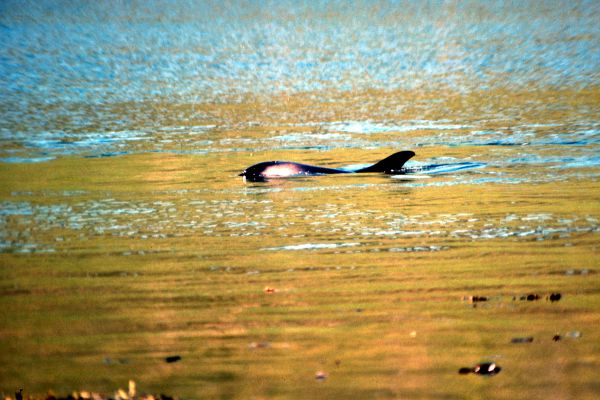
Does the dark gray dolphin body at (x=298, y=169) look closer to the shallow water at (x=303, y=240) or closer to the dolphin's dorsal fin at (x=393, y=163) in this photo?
the dolphin's dorsal fin at (x=393, y=163)

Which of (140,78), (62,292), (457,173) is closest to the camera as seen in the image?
(62,292)

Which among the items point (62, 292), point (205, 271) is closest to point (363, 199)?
point (205, 271)

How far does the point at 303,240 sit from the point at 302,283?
1.81 meters

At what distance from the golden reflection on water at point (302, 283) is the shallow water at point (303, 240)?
0.03m

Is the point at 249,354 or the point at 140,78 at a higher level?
the point at 140,78

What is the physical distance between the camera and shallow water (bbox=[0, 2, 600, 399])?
7031 mm

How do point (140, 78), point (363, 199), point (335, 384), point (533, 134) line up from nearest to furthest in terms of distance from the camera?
point (335, 384), point (363, 199), point (533, 134), point (140, 78)

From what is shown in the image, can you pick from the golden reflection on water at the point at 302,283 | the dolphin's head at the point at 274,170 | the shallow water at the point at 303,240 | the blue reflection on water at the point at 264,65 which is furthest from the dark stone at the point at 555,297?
the blue reflection on water at the point at 264,65

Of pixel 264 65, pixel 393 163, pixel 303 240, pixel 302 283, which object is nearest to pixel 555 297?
pixel 302 283

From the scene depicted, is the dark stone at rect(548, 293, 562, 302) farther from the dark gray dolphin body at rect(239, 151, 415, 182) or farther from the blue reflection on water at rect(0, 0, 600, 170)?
the blue reflection on water at rect(0, 0, 600, 170)

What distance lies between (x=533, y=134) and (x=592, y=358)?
42.5ft

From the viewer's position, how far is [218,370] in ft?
22.9

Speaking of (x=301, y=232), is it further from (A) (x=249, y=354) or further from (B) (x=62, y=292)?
(A) (x=249, y=354)

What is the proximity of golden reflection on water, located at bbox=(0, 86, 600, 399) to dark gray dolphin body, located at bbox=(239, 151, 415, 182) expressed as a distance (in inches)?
13.7
